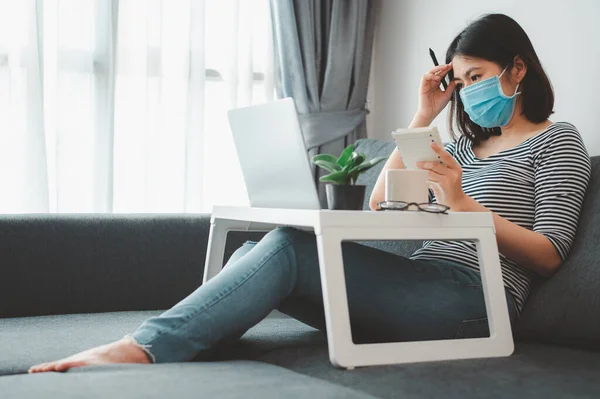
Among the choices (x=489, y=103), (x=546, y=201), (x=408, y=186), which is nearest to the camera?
(x=408, y=186)

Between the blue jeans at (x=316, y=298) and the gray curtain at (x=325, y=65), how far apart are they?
135 centimetres

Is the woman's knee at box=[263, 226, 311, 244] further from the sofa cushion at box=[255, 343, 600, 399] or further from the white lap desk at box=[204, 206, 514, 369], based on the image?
the sofa cushion at box=[255, 343, 600, 399]

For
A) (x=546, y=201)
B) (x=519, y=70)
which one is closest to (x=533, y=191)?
(x=546, y=201)

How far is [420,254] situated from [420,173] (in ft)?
1.38

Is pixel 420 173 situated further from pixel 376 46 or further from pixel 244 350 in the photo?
pixel 376 46

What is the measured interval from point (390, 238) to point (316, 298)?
23cm

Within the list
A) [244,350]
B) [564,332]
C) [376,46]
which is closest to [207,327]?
[244,350]

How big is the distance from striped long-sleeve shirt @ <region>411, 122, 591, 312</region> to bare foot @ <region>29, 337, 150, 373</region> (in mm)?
702

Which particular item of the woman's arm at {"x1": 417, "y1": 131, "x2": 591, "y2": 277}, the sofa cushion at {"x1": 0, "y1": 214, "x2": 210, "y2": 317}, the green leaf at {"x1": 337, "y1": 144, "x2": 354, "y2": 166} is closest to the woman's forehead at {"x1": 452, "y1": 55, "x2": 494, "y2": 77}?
the woman's arm at {"x1": 417, "y1": 131, "x2": 591, "y2": 277}

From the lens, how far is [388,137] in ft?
9.67

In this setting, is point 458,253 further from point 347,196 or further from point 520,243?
point 347,196

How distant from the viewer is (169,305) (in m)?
2.05

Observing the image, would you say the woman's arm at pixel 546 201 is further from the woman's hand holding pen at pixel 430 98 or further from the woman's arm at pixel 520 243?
the woman's hand holding pen at pixel 430 98

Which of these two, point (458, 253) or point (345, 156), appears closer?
point (345, 156)
